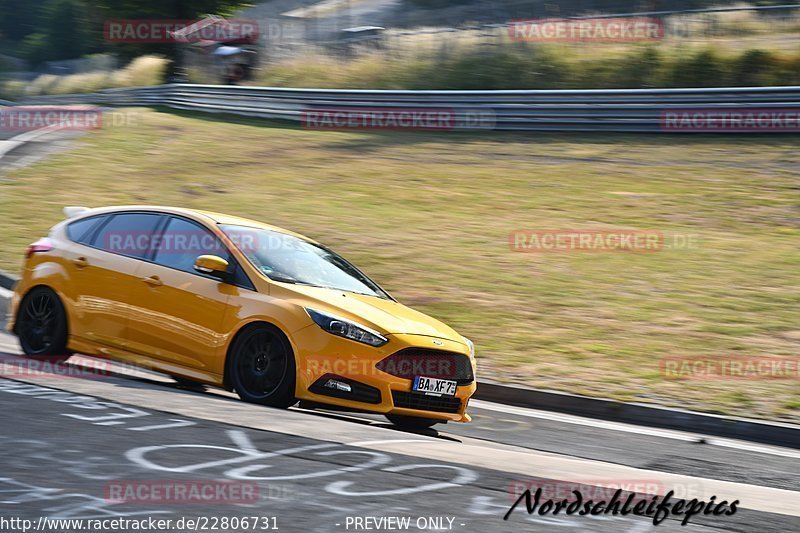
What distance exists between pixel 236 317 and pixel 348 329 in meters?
0.89

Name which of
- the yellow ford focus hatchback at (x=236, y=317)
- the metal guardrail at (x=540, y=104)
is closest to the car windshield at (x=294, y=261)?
the yellow ford focus hatchback at (x=236, y=317)

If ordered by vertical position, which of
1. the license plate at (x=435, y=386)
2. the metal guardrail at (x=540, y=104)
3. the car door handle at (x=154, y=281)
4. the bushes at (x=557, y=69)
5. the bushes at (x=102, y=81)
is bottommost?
the license plate at (x=435, y=386)

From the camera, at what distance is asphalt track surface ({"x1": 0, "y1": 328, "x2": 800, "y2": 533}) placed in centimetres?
458

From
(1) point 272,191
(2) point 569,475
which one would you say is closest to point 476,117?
(1) point 272,191

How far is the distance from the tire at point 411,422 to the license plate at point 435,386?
9.0 inches

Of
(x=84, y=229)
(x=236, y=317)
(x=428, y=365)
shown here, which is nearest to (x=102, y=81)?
(x=84, y=229)

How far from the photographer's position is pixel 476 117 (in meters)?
23.9

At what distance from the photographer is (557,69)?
27.2 m

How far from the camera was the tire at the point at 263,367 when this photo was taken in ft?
24.4

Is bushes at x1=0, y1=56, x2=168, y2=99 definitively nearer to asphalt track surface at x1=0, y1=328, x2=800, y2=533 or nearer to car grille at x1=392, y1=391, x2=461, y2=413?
car grille at x1=392, y1=391, x2=461, y2=413

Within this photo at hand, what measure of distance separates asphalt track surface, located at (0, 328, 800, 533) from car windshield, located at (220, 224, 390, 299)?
1120mm

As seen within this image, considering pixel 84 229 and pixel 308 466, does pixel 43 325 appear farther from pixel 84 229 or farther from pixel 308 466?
pixel 308 466

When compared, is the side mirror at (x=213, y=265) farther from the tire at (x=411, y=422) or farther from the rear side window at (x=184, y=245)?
the tire at (x=411, y=422)

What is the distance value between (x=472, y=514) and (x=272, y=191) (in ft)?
47.6
